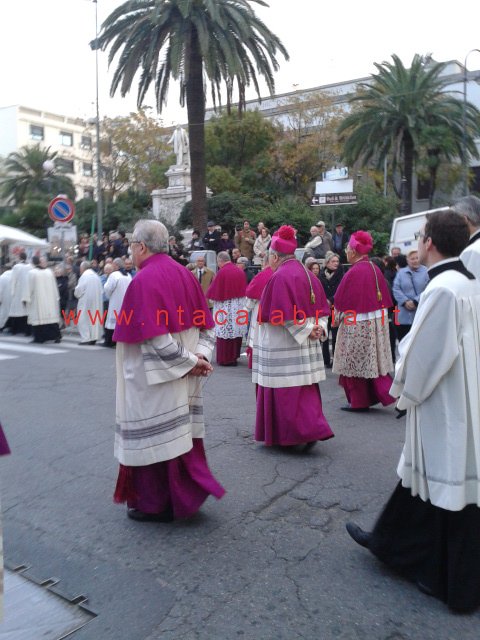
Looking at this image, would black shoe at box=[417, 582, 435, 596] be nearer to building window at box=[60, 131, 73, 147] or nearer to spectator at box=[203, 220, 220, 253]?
spectator at box=[203, 220, 220, 253]

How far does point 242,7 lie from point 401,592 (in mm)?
19638

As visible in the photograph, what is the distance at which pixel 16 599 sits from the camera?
11.2 ft

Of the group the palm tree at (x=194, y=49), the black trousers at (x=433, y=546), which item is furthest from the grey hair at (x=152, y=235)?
the palm tree at (x=194, y=49)

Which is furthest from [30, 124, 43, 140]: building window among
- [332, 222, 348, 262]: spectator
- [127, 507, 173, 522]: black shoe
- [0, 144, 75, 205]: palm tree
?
[127, 507, 173, 522]: black shoe

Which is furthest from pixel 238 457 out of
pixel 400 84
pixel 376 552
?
pixel 400 84

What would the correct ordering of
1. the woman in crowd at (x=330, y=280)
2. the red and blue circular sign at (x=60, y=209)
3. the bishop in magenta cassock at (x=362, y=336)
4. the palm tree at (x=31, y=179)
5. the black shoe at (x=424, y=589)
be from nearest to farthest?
the black shoe at (x=424, y=589) → the bishop in magenta cassock at (x=362, y=336) → the woman in crowd at (x=330, y=280) → the red and blue circular sign at (x=60, y=209) → the palm tree at (x=31, y=179)

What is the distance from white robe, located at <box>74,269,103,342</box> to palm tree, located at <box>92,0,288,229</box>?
250 inches

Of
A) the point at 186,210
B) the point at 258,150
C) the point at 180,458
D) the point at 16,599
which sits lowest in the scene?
the point at 16,599

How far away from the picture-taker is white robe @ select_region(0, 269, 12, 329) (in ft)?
56.7

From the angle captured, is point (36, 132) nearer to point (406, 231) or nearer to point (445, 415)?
point (406, 231)

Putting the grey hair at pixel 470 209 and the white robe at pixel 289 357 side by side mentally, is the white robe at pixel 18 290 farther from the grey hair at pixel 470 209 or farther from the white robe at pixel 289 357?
the grey hair at pixel 470 209

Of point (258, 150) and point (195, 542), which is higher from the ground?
point (258, 150)

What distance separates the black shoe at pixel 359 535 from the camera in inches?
147

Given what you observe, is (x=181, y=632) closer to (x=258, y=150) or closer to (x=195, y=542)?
(x=195, y=542)
